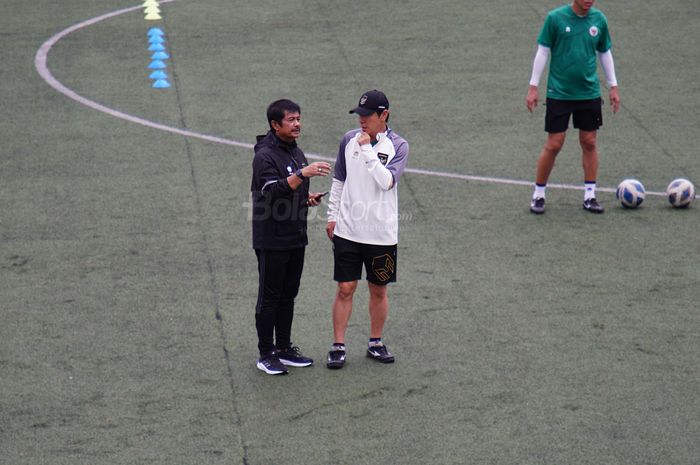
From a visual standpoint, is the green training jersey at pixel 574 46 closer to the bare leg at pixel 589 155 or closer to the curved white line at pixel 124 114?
the bare leg at pixel 589 155

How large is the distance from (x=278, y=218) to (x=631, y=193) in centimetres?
458

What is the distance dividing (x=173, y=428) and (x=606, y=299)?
3878 millimetres

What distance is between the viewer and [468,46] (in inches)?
641

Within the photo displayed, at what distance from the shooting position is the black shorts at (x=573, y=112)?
11219 mm

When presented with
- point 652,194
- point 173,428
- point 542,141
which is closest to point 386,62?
point 542,141

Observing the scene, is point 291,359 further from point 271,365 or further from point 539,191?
point 539,191

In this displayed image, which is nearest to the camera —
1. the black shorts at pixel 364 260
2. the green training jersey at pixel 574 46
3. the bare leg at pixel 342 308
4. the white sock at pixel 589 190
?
the black shorts at pixel 364 260

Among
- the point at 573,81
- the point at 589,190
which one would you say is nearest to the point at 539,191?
the point at 589,190

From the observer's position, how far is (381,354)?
847 centimetres

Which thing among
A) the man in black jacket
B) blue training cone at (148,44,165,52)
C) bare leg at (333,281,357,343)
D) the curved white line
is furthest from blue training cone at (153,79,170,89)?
bare leg at (333,281,357,343)

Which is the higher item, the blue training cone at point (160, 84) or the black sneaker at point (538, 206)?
the blue training cone at point (160, 84)

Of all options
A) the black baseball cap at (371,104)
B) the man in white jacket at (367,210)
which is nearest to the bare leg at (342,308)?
the man in white jacket at (367,210)

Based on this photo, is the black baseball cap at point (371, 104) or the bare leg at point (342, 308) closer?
the black baseball cap at point (371, 104)

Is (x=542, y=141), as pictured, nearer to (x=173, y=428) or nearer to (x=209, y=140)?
(x=209, y=140)
